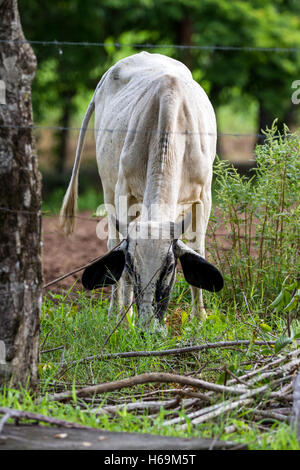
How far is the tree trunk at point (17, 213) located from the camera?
3398 mm

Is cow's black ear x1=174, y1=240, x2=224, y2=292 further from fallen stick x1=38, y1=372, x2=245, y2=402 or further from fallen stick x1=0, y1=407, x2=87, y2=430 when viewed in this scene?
fallen stick x1=0, y1=407, x2=87, y2=430

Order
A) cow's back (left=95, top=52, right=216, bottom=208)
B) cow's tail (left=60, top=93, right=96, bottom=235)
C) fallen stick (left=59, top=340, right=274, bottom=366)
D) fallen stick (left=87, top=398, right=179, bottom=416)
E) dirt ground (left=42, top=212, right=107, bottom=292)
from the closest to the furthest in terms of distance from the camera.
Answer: fallen stick (left=87, top=398, right=179, bottom=416), fallen stick (left=59, top=340, right=274, bottom=366), cow's back (left=95, top=52, right=216, bottom=208), cow's tail (left=60, top=93, right=96, bottom=235), dirt ground (left=42, top=212, right=107, bottom=292)

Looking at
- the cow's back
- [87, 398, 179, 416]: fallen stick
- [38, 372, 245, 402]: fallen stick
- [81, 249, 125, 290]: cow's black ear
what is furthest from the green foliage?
[87, 398, 179, 416]: fallen stick

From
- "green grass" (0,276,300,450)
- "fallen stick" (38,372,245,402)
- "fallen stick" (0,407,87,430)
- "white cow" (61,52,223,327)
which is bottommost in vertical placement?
"green grass" (0,276,300,450)

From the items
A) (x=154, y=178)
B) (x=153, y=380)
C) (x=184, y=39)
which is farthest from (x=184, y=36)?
(x=153, y=380)

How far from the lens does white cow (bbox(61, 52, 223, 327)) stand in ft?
14.5

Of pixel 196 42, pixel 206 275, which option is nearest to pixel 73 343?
pixel 206 275

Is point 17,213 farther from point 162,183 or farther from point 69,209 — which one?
point 69,209

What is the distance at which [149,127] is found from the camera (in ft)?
16.6

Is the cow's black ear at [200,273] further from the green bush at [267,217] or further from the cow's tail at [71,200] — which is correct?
the cow's tail at [71,200]

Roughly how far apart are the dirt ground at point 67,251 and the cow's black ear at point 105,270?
1.93 metres

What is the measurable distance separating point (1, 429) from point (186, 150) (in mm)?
2686

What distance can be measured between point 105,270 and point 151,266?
13.6 inches

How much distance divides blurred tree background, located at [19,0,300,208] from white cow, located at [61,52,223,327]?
20.8ft
